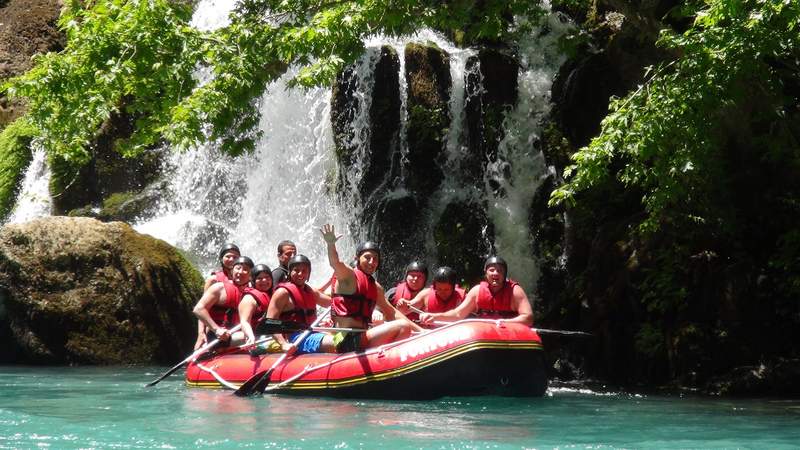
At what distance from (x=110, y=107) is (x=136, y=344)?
4.55 metres

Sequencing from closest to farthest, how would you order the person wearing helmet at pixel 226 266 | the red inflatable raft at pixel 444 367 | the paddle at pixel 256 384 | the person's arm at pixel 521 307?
1. the red inflatable raft at pixel 444 367
2. the paddle at pixel 256 384
3. the person's arm at pixel 521 307
4. the person wearing helmet at pixel 226 266

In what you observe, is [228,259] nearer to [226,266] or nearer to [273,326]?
[226,266]

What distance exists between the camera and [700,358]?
11.6m

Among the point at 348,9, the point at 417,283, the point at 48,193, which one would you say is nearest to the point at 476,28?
the point at 348,9

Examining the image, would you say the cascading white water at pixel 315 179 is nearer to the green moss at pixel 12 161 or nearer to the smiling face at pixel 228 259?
the green moss at pixel 12 161

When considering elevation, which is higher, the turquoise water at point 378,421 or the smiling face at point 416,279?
the smiling face at point 416,279

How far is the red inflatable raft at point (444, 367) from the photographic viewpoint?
9211mm

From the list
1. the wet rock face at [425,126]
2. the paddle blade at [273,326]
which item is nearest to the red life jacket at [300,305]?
the paddle blade at [273,326]

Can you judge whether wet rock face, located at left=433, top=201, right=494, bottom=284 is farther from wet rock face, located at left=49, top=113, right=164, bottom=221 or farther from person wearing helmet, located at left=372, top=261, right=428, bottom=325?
wet rock face, located at left=49, top=113, right=164, bottom=221

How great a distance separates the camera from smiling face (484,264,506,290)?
414 inches

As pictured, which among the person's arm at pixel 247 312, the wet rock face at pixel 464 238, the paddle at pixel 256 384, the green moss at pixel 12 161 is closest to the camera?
the paddle at pixel 256 384

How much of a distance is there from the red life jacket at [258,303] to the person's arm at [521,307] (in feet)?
8.65

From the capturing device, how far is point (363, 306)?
9812mm

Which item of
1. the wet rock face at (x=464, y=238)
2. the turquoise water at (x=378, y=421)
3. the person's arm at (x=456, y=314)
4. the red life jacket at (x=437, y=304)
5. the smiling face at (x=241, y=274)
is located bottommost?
the turquoise water at (x=378, y=421)
